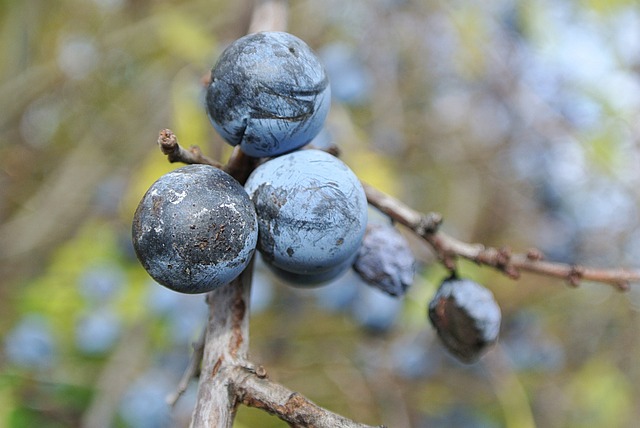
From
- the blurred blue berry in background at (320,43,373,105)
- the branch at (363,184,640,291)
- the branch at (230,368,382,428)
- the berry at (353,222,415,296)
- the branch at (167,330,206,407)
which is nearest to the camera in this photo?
the branch at (230,368,382,428)

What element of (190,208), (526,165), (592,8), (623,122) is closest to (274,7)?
(190,208)

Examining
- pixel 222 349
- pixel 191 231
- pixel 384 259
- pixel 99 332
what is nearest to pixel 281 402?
pixel 222 349

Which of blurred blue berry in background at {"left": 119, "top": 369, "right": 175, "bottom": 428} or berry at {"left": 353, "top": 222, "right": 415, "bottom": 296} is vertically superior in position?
berry at {"left": 353, "top": 222, "right": 415, "bottom": 296}

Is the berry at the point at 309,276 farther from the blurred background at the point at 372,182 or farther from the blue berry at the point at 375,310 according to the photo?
the blue berry at the point at 375,310

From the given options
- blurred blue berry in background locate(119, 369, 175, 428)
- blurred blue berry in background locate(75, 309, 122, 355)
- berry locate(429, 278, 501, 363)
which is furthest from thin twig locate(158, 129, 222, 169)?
blurred blue berry in background locate(75, 309, 122, 355)

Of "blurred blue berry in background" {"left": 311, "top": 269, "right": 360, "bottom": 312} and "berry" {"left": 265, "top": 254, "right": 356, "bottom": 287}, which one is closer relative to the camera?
"berry" {"left": 265, "top": 254, "right": 356, "bottom": 287}

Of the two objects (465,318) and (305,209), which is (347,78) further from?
(305,209)

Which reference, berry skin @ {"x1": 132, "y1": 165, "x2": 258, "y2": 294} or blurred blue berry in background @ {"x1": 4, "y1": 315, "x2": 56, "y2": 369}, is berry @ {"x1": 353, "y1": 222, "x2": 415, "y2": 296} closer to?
berry skin @ {"x1": 132, "y1": 165, "x2": 258, "y2": 294}

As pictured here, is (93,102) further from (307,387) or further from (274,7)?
(274,7)
